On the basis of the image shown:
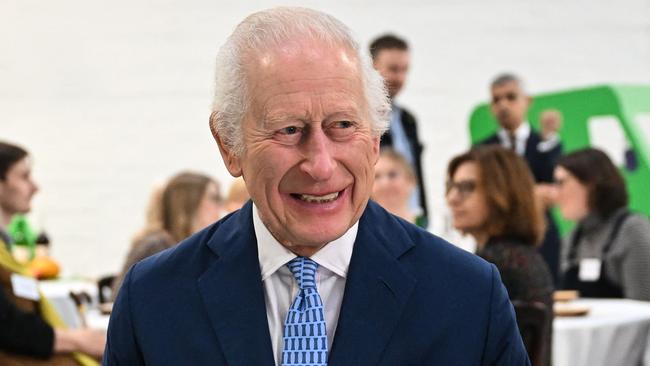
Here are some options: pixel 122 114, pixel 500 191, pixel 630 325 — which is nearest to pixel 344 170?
pixel 500 191

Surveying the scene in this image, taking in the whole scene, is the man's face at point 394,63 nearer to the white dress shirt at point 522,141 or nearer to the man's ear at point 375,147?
the white dress shirt at point 522,141

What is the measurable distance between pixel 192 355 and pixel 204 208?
3.54m

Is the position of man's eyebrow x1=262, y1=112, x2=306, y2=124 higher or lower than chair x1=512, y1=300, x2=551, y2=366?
higher

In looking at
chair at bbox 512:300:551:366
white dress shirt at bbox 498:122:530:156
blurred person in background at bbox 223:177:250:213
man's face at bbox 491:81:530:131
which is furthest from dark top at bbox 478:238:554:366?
man's face at bbox 491:81:530:131

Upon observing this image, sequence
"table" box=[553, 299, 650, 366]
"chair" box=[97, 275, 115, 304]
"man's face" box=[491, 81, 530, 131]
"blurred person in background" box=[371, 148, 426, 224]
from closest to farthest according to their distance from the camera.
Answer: "table" box=[553, 299, 650, 366], "blurred person in background" box=[371, 148, 426, 224], "chair" box=[97, 275, 115, 304], "man's face" box=[491, 81, 530, 131]

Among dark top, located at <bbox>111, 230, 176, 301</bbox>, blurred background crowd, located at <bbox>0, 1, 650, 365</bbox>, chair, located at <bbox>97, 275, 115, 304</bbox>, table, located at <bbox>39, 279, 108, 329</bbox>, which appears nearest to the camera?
dark top, located at <bbox>111, 230, 176, 301</bbox>

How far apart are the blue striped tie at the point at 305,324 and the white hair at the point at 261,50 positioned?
162 millimetres

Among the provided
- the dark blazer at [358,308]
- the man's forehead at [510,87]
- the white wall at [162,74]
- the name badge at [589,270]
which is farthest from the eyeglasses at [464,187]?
the white wall at [162,74]

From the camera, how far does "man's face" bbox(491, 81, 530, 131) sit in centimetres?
630

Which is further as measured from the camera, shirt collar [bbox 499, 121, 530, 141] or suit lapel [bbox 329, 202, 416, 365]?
shirt collar [bbox 499, 121, 530, 141]

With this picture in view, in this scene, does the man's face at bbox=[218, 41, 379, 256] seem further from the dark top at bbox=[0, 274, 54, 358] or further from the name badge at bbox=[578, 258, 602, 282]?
the name badge at bbox=[578, 258, 602, 282]

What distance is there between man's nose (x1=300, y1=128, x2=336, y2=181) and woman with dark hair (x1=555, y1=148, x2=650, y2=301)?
375cm

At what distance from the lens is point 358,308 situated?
49.4 inches

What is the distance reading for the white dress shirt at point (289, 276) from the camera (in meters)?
1.29
